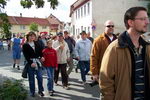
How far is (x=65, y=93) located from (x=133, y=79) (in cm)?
560

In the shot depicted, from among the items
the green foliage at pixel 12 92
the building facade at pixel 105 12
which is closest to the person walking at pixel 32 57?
the green foliage at pixel 12 92

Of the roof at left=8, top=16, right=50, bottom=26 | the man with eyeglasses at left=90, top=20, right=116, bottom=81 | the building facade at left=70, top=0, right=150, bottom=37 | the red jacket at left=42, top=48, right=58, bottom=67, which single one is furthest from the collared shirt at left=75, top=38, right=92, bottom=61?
the roof at left=8, top=16, right=50, bottom=26

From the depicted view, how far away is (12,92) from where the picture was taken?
22.9 ft

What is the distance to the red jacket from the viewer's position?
8.94 metres

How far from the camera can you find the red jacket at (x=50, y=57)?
894 cm

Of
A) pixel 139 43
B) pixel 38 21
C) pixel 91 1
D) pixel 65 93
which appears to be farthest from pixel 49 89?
pixel 38 21

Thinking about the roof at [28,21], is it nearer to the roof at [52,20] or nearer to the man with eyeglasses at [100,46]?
the roof at [52,20]

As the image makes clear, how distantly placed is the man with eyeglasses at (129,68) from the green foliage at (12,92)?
3634mm

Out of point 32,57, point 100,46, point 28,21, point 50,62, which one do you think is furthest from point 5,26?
point 28,21

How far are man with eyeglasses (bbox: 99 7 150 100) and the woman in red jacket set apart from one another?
17.1ft

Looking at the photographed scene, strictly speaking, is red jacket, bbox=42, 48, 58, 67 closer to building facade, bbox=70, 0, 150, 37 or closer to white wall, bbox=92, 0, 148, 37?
Answer: building facade, bbox=70, 0, 150, 37

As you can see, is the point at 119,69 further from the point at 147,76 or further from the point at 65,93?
the point at 65,93

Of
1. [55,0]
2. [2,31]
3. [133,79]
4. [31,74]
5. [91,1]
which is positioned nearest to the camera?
[133,79]

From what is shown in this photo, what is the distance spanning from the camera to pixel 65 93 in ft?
30.0
